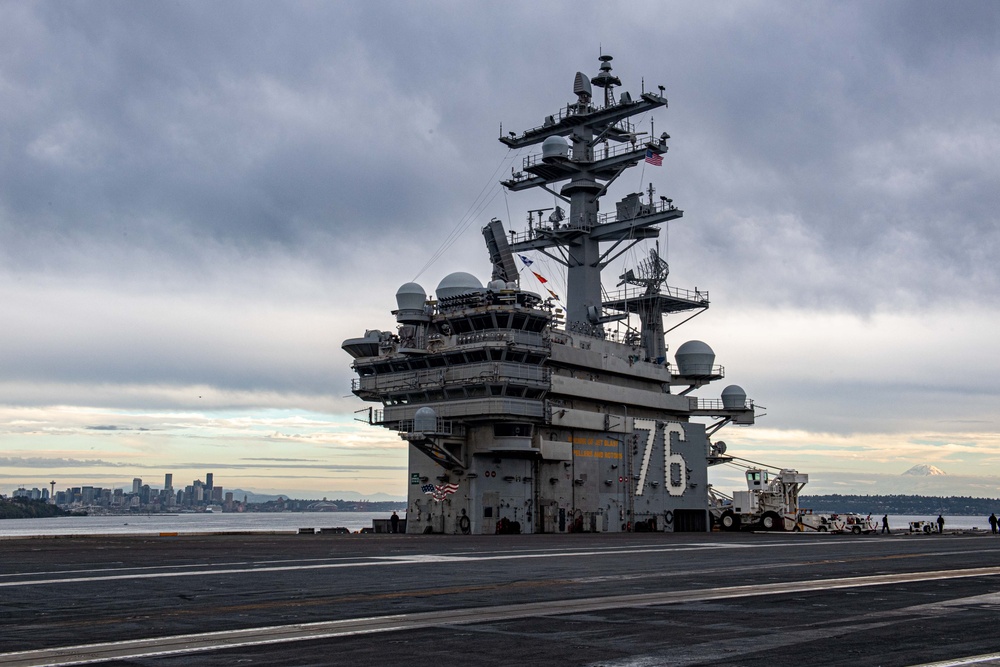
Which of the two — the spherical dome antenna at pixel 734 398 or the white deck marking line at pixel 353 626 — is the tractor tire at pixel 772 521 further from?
the white deck marking line at pixel 353 626

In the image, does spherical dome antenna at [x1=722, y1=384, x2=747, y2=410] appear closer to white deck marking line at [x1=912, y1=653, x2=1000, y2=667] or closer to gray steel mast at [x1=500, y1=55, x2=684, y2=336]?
gray steel mast at [x1=500, y1=55, x2=684, y2=336]

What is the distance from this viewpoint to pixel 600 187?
2367 inches

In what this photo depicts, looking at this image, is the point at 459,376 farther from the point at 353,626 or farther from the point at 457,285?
the point at 353,626

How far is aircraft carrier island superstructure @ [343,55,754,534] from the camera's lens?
48.8 meters

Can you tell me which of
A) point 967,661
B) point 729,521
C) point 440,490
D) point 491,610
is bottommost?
point 729,521

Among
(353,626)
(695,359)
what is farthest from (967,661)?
(695,359)

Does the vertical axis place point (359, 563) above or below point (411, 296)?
below

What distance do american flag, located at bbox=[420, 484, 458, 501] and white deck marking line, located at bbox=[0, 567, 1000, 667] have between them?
105 ft

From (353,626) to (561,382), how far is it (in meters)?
39.7

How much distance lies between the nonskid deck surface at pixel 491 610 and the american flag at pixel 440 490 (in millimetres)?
23998

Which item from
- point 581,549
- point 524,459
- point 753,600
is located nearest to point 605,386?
point 524,459

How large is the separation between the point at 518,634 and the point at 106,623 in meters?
5.69

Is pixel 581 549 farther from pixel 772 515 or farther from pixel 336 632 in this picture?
pixel 772 515

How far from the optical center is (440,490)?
164ft
